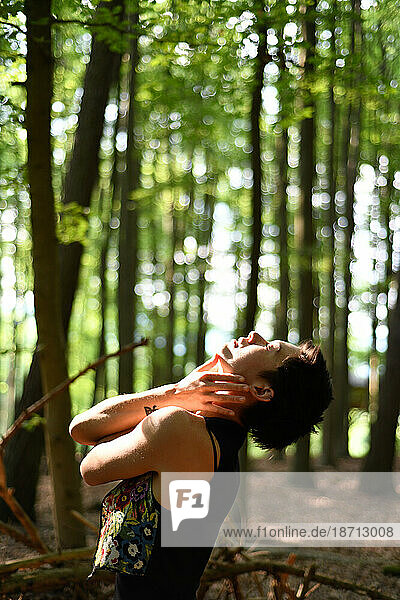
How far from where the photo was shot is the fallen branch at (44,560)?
2.72m

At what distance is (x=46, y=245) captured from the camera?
318 centimetres

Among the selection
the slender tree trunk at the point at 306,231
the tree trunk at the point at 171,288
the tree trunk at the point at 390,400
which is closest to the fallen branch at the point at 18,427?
the slender tree trunk at the point at 306,231

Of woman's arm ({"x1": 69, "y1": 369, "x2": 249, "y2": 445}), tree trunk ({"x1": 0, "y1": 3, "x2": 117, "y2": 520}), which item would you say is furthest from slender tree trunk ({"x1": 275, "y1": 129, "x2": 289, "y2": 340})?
woman's arm ({"x1": 69, "y1": 369, "x2": 249, "y2": 445})

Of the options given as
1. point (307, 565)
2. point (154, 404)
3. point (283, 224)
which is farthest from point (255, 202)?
point (283, 224)

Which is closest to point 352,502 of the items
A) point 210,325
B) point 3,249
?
point 3,249

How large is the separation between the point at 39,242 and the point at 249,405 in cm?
189

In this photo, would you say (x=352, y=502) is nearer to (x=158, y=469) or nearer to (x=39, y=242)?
(x=39, y=242)

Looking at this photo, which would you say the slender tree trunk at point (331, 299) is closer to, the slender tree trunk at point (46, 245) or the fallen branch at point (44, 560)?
the slender tree trunk at point (46, 245)

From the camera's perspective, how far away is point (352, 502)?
28.4 ft

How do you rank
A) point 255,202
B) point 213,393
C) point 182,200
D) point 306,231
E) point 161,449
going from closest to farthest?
point 161,449 < point 213,393 < point 255,202 < point 306,231 < point 182,200

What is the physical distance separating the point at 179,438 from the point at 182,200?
14.6m

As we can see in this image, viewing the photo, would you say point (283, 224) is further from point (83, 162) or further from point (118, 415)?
point (118, 415)

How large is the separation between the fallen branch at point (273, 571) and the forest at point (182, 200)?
2cm

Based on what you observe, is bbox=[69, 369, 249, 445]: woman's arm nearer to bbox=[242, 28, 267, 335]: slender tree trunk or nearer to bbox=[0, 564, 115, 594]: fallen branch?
bbox=[0, 564, 115, 594]: fallen branch
